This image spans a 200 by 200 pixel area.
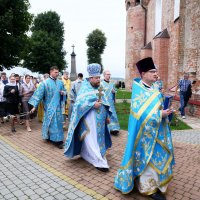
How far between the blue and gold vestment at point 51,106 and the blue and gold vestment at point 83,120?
150 centimetres

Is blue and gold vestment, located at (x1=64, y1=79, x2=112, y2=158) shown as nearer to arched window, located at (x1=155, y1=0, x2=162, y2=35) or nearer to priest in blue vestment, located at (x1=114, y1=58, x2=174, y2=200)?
priest in blue vestment, located at (x1=114, y1=58, x2=174, y2=200)

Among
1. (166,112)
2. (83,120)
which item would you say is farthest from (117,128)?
(166,112)

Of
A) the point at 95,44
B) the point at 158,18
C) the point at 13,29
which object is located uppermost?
the point at 95,44

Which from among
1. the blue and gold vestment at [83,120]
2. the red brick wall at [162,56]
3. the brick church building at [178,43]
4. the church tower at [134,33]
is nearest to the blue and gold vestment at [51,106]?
the blue and gold vestment at [83,120]

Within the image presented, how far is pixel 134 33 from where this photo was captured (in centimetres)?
3147

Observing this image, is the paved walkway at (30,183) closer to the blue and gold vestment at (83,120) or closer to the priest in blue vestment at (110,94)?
the blue and gold vestment at (83,120)

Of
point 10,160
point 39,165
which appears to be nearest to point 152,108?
point 39,165

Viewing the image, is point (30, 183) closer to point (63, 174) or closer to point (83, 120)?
point (63, 174)

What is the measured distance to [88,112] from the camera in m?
5.42

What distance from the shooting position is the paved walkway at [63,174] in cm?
428

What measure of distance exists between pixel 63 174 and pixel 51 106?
2482 millimetres

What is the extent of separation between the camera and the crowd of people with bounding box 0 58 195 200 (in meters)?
4.02

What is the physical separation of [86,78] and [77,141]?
1308 mm

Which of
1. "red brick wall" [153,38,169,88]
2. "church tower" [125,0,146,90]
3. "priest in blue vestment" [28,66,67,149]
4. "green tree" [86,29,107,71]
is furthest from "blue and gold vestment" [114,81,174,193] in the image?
"green tree" [86,29,107,71]
